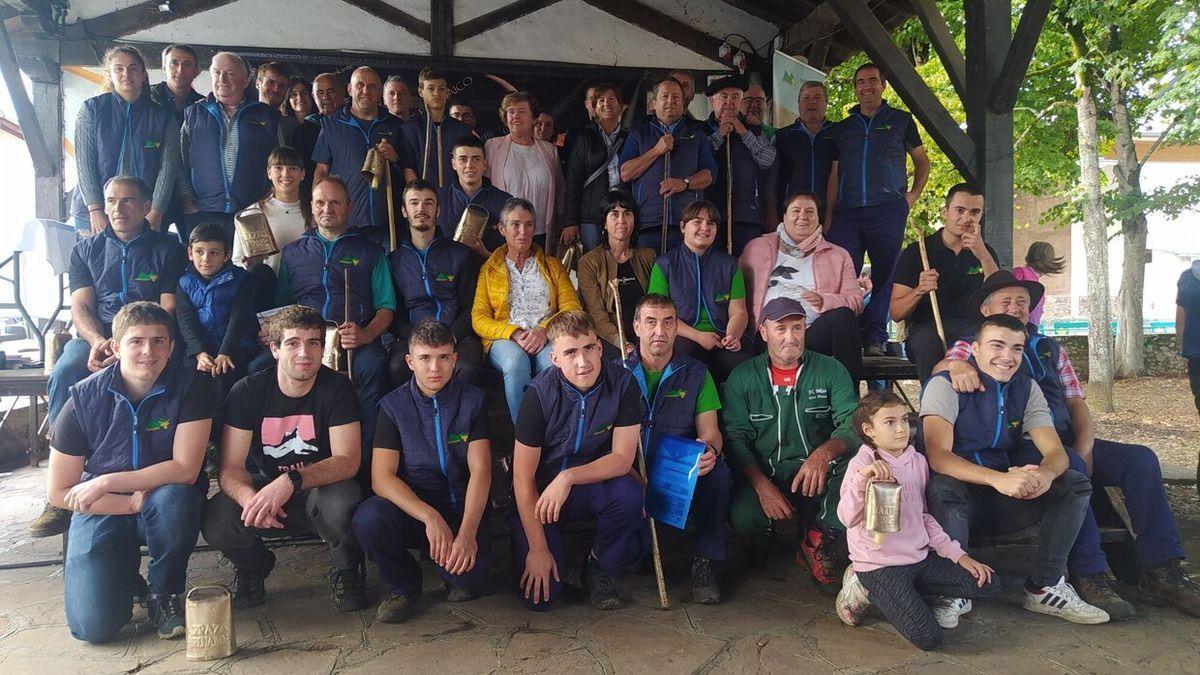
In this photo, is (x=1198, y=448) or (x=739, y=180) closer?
(x=739, y=180)

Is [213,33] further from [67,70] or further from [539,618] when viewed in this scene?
[539,618]

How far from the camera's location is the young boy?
12.3 ft

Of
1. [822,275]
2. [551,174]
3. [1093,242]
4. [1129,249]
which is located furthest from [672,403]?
[1129,249]

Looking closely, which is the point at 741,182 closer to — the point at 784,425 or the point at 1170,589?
the point at 784,425

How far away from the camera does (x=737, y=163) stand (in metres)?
5.01

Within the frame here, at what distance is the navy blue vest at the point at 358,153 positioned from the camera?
4.64 metres

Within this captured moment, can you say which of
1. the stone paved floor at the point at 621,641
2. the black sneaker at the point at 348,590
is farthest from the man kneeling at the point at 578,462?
the black sneaker at the point at 348,590

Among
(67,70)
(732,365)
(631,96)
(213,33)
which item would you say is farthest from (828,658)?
(67,70)

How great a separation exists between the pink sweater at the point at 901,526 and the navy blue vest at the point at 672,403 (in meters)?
0.90

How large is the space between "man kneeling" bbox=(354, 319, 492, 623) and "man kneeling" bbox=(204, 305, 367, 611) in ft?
0.50

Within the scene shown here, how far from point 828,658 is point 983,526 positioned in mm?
1043

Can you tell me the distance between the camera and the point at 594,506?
3.22 metres

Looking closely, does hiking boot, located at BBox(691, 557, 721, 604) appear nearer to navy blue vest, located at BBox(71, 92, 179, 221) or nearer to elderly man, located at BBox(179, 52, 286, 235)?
elderly man, located at BBox(179, 52, 286, 235)

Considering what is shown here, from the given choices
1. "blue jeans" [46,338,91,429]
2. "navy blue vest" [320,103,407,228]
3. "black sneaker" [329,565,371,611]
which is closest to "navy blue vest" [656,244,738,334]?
"navy blue vest" [320,103,407,228]
